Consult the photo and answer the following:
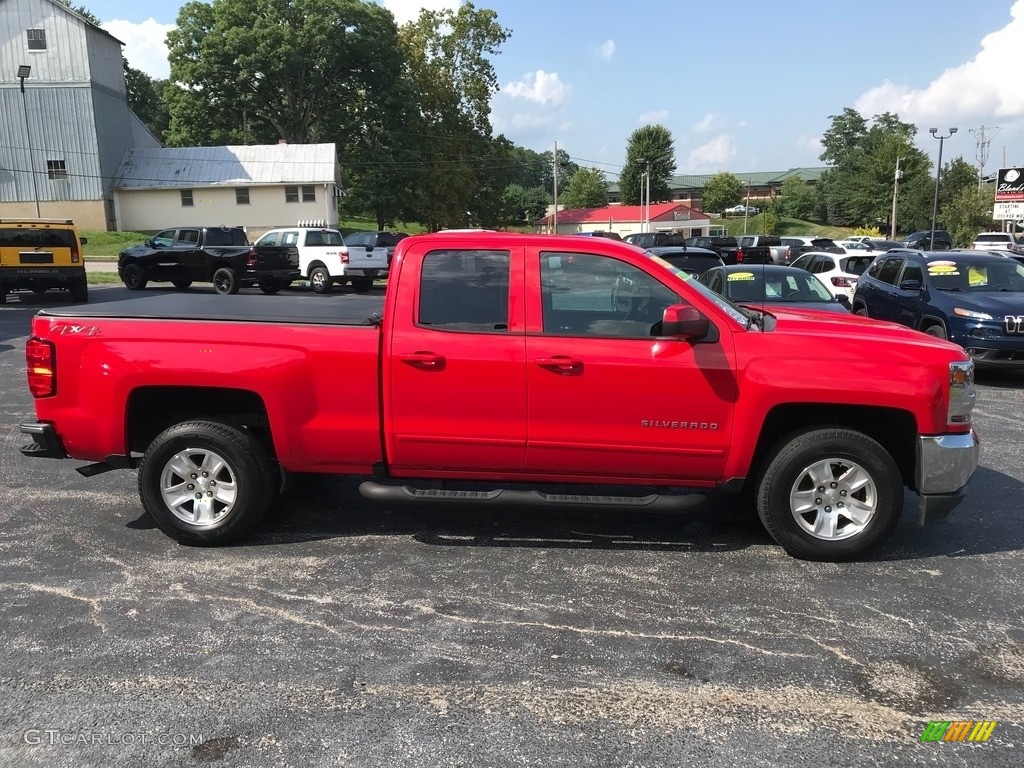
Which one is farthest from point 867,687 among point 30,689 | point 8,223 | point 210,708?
point 8,223

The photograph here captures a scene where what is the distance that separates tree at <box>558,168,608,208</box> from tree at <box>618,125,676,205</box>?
9628mm

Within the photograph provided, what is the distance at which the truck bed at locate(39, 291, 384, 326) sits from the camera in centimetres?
471

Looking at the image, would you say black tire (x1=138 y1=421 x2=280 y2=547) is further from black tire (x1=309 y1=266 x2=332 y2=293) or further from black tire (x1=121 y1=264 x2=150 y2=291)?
black tire (x1=121 y1=264 x2=150 y2=291)

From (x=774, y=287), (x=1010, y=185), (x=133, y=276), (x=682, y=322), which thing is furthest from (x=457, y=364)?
(x=1010, y=185)

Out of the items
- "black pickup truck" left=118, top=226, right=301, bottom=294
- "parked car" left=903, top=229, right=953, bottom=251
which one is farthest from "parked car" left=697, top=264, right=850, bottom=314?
"parked car" left=903, top=229, right=953, bottom=251

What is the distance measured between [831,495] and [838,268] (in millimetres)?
13644

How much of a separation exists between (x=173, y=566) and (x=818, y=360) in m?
3.87

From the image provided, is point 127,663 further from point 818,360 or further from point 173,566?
point 818,360

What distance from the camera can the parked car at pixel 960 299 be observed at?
9680 millimetres

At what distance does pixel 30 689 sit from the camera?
333cm

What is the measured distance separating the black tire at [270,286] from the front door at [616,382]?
19.8 m

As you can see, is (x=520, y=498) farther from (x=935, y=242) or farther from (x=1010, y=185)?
(x=935, y=242)

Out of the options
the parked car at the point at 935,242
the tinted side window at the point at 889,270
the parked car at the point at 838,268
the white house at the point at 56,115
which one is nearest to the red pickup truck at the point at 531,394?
the tinted side window at the point at 889,270

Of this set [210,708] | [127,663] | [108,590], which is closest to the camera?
[210,708]
